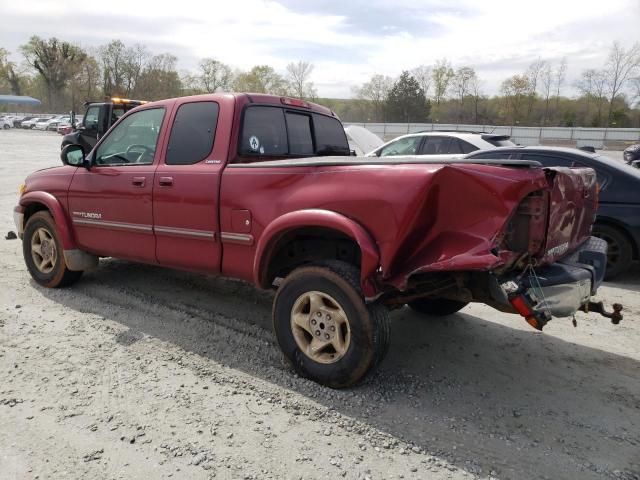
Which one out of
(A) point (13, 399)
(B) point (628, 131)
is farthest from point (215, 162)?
(B) point (628, 131)

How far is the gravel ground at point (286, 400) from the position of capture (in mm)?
2684

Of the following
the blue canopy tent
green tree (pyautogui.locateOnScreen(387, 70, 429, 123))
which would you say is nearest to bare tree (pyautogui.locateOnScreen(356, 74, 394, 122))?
green tree (pyautogui.locateOnScreen(387, 70, 429, 123))

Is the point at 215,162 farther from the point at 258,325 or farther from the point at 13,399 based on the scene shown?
the point at 13,399

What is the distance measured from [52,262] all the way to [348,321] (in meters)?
3.70

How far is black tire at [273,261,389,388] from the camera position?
3.19 m

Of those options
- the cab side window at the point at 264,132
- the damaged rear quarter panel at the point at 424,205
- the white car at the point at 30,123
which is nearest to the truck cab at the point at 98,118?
the cab side window at the point at 264,132

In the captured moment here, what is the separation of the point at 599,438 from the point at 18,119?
225 ft

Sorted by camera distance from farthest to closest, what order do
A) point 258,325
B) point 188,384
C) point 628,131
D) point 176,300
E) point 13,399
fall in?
point 628,131, point 176,300, point 258,325, point 188,384, point 13,399

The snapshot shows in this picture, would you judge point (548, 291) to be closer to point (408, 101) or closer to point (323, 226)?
point (323, 226)

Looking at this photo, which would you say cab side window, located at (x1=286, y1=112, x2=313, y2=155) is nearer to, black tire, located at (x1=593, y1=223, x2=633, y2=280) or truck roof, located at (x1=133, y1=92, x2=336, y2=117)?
truck roof, located at (x1=133, y1=92, x2=336, y2=117)

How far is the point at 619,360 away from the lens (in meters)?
4.00

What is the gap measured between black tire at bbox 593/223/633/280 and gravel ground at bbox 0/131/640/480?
133 centimetres

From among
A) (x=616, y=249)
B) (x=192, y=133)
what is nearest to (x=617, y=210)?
(x=616, y=249)

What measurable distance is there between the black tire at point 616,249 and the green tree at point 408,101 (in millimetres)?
62476
